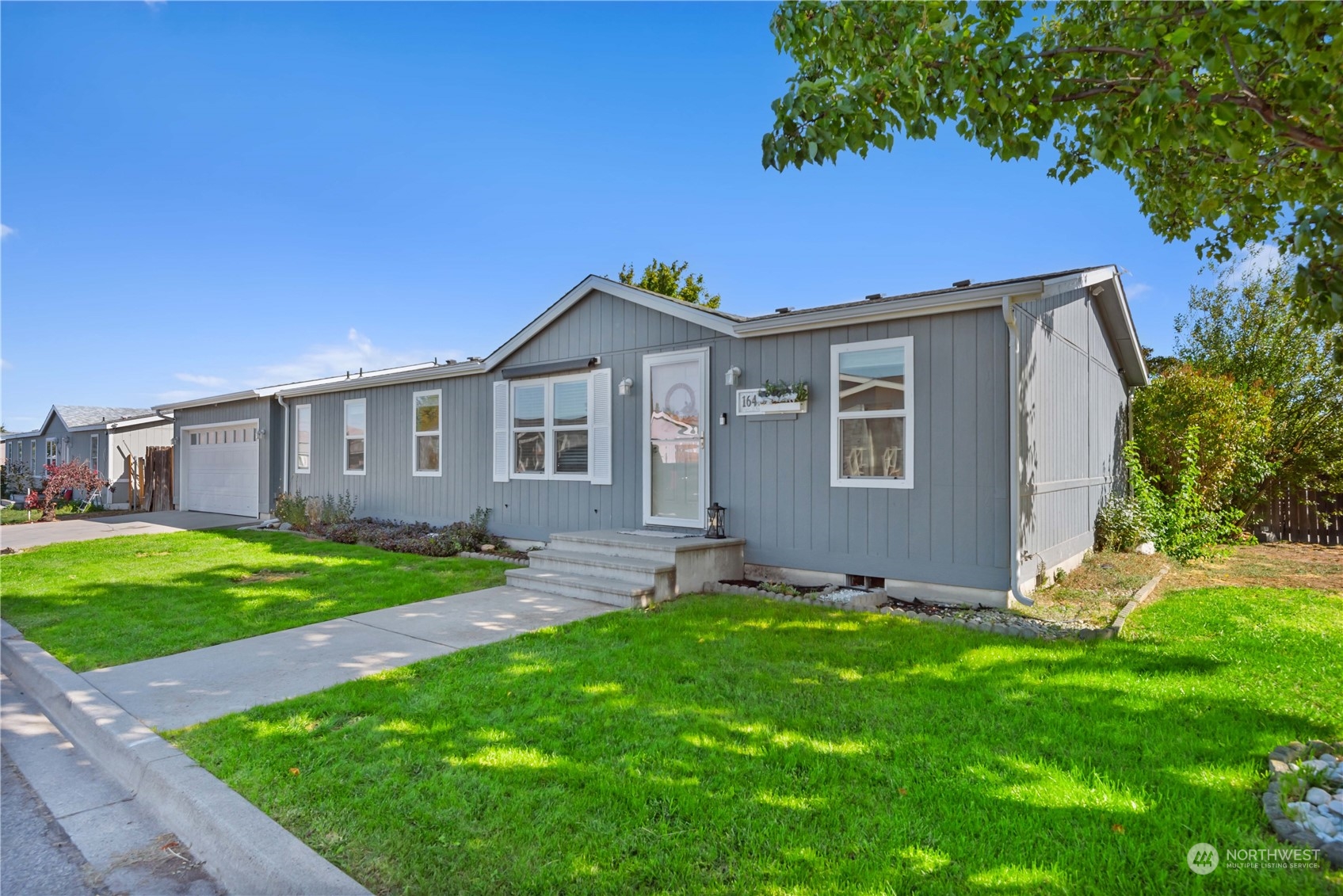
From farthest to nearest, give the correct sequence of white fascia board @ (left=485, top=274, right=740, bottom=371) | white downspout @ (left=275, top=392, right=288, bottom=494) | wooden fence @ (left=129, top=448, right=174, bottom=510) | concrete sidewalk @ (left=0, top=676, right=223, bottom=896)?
wooden fence @ (left=129, top=448, right=174, bottom=510), white downspout @ (left=275, top=392, right=288, bottom=494), white fascia board @ (left=485, top=274, right=740, bottom=371), concrete sidewalk @ (left=0, top=676, right=223, bottom=896)

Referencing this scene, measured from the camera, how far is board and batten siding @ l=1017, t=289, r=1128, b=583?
632 cm

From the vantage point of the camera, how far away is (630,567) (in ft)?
21.4

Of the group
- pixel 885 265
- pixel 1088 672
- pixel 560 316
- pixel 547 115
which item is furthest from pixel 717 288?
pixel 1088 672

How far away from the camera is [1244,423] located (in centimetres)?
1036

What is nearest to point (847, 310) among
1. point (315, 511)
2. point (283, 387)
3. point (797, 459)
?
point (797, 459)

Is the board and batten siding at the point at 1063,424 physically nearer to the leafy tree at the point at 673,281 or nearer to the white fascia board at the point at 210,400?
the leafy tree at the point at 673,281

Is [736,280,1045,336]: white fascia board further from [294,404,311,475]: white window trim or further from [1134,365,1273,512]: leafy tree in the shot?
[294,404,311,475]: white window trim

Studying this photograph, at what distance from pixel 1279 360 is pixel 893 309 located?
37.1 ft

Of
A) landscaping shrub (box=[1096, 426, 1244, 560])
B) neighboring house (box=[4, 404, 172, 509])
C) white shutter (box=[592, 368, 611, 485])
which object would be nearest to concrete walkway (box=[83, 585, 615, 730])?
white shutter (box=[592, 368, 611, 485])

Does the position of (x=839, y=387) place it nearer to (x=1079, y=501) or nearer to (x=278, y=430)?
(x=1079, y=501)

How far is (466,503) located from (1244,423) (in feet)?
40.5

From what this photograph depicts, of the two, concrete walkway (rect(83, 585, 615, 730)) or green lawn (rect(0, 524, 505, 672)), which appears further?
green lawn (rect(0, 524, 505, 672))

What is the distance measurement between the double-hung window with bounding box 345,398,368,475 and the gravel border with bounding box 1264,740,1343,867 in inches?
494

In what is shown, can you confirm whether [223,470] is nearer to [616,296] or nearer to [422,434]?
[422,434]
